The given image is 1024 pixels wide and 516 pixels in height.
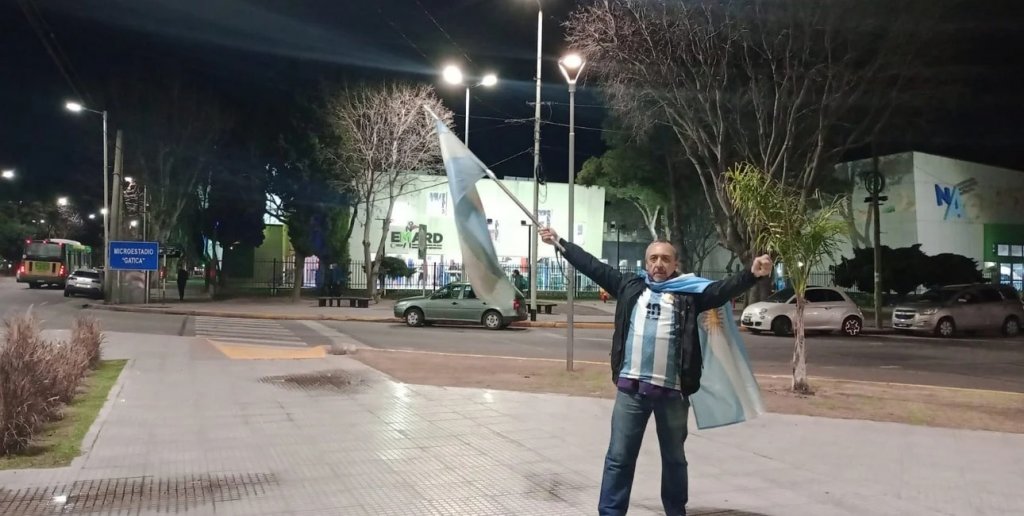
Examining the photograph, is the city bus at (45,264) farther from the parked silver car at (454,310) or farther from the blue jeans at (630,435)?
the blue jeans at (630,435)

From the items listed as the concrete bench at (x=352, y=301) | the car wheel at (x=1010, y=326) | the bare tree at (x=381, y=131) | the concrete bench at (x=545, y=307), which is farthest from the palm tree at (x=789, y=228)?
the concrete bench at (x=352, y=301)

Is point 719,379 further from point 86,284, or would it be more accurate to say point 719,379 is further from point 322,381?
point 86,284

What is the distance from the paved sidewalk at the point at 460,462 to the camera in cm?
549

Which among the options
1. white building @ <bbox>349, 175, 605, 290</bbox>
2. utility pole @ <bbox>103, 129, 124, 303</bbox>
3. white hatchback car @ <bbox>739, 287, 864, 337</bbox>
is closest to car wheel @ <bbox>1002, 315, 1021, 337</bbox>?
white hatchback car @ <bbox>739, 287, 864, 337</bbox>

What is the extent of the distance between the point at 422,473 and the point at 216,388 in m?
5.44

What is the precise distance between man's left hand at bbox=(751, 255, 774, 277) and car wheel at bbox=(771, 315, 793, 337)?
19.3 meters

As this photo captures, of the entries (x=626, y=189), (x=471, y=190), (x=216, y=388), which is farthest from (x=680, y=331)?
(x=626, y=189)

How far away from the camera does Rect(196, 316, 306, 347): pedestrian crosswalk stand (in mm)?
18072

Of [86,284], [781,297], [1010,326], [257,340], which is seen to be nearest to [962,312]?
[1010,326]

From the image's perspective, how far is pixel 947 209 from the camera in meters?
39.5

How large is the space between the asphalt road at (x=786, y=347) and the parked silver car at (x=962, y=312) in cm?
67

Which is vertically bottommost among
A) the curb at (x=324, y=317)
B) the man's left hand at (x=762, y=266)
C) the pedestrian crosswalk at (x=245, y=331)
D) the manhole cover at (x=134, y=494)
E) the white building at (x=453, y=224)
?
the manhole cover at (x=134, y=494)

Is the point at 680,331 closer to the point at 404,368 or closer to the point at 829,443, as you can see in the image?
the point at 829,443

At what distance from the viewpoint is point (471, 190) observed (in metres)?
6.10
